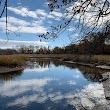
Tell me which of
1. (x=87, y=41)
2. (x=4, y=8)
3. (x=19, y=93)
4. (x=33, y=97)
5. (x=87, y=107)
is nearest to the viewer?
(x=4, y=8)

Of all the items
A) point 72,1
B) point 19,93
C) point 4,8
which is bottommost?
point 19,93

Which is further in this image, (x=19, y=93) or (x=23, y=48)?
(x=23, y=48)

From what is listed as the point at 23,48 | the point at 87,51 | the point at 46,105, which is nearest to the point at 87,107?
the point at 46,105

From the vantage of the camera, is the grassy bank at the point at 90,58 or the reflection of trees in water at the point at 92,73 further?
the reflection of trees in water at the point at 92,73

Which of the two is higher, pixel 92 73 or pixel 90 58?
pixel 90 58

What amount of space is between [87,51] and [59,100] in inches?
358

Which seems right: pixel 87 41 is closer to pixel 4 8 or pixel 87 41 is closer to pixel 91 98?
pixel 4 8

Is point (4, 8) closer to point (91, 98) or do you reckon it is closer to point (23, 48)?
point (91, 98)

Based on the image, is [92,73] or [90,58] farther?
[92,73]

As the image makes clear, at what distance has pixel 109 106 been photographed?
1112 centimetres

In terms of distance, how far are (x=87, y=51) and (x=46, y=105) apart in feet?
26.3

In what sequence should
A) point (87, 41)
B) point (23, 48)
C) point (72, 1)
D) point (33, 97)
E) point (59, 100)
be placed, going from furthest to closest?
point (23, 48)
point (33, 97)
point (59, 100)
point (87, 41)
point (72, 1)

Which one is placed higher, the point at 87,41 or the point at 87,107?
the point at 87,41

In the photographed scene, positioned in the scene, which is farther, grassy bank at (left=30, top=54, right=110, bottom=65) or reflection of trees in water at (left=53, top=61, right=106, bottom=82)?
reflection of trees in water at (left=53, top=61, right=106, bottom=82)
